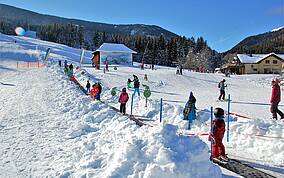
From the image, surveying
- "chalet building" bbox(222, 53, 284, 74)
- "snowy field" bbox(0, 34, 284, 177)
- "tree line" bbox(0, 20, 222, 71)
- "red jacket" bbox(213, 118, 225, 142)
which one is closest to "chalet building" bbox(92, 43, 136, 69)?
"tree line" bbox(0, 20, 222, 71)

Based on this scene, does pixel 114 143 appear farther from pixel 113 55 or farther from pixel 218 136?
pixel 113 55

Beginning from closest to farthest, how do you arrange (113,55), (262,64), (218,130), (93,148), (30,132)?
1. (218,130)
2. (93,148)
3. (30,132)
4. (113,55)
5. (262,64)

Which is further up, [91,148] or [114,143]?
[114,143]

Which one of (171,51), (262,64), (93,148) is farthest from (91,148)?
(171,51)

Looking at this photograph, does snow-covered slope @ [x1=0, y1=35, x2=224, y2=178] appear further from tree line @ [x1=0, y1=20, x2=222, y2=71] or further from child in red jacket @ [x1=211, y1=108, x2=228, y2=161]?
tree line @ [x1=0, y1=20, x2=222, y2=71]

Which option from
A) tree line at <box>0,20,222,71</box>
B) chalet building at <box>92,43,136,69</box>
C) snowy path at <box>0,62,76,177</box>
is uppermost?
tree line at <box>0,20,222,71</box>

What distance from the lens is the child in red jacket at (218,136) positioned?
7.70 m

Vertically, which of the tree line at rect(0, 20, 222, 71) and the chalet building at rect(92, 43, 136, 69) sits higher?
the tree line at rect(0, 20, 222, 71)

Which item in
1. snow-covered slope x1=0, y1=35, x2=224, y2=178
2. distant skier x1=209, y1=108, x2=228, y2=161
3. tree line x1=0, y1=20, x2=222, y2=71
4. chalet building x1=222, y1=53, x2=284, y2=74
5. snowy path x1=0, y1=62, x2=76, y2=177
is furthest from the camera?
tree line x1=0, y1=20, x2=222, y2=71

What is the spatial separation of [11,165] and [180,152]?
3999 millimetres

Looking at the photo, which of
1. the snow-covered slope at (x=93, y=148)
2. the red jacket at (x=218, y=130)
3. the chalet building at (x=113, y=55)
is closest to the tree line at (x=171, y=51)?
the chalet building at (x=113, y=55)

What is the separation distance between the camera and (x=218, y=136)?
7715 mm

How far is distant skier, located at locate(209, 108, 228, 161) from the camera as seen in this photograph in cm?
770

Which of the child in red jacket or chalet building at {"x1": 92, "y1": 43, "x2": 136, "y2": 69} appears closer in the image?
the child in red jacket
